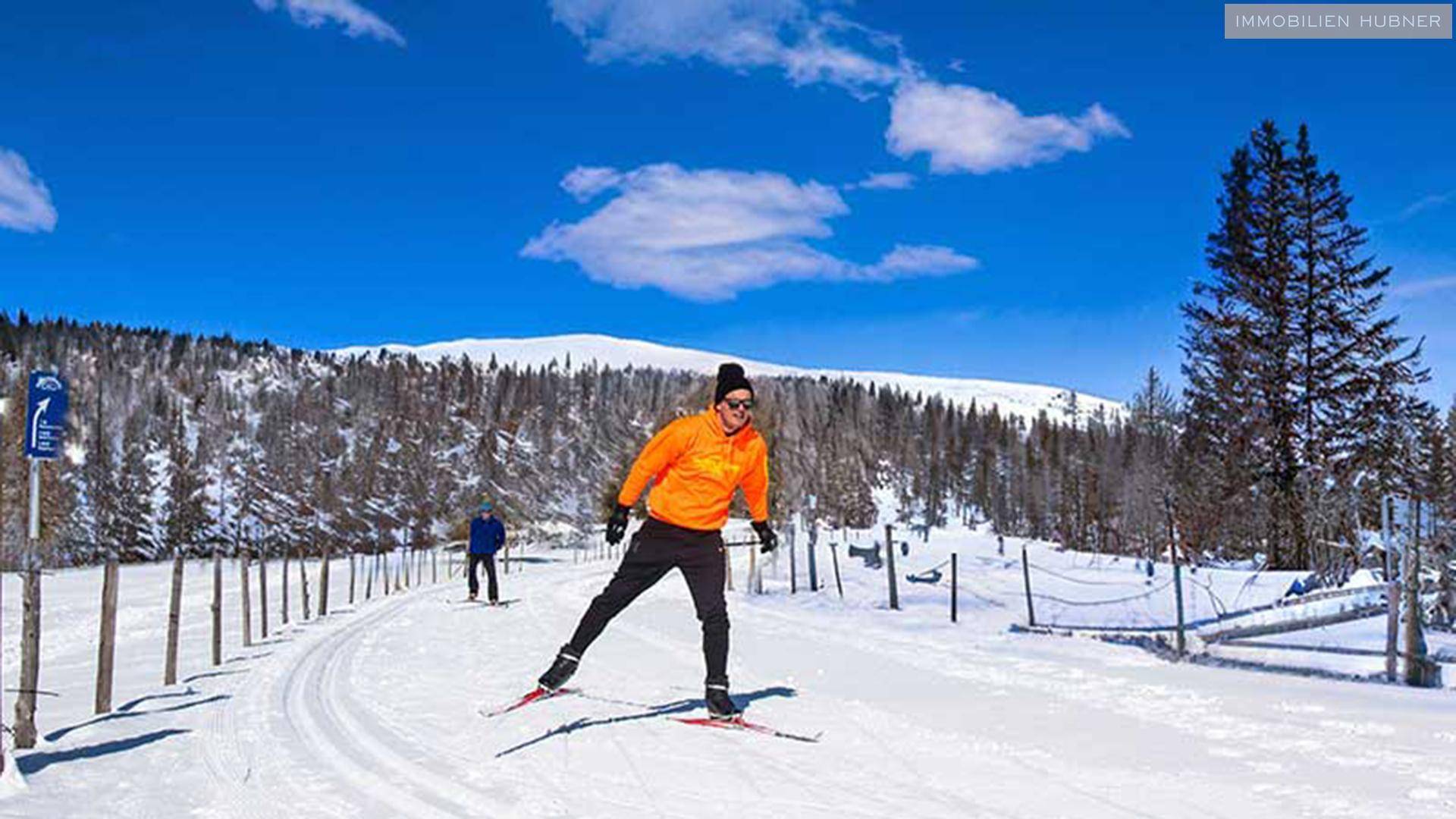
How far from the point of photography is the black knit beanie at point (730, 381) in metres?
6.81

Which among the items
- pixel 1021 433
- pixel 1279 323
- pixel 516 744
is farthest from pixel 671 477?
pixel 1021 433

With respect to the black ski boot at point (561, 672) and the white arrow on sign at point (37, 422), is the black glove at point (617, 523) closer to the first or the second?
the black ski boot at point (561, 672)

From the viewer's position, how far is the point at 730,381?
6875 millimetres

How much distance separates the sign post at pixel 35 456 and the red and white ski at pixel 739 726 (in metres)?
3.80

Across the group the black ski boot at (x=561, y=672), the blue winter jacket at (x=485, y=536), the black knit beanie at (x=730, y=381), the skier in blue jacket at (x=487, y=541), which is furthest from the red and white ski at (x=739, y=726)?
the blue winter jacket at (x=485, y=536)

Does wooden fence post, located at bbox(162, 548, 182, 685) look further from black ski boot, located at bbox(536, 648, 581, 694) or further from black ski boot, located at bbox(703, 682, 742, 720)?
black ski boot, located at bbox(703, 682, 742, 720)

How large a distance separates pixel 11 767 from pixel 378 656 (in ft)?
20.2

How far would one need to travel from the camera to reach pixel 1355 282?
97.1 feet

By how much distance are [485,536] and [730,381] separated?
14.9 metres

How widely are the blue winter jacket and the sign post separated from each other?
14.0 metres

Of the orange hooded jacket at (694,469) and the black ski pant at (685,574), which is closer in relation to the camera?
the orange hooded jacket at (694,469)

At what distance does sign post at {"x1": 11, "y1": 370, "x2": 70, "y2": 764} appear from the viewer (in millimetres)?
6316

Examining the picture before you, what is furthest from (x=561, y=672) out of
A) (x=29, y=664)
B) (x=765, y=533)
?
(x=29, y=664)

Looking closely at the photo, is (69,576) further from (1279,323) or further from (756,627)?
(1279,323)
